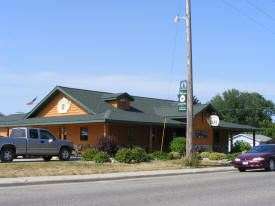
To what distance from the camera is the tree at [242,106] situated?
88.9 metres

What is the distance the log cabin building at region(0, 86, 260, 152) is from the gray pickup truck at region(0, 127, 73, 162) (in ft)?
12.4

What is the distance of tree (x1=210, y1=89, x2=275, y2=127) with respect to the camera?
292ft

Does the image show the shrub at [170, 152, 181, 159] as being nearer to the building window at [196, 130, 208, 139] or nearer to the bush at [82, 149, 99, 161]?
the bush at [82, 149, 99, 161]

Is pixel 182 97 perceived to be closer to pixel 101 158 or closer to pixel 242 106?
pixel 101 158

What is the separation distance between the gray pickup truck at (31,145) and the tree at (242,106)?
67.9m

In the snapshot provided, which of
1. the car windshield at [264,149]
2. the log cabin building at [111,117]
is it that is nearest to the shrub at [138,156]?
the log cabin building at [111,117]

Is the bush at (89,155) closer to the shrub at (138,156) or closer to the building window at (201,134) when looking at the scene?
the shrub at (138,156)

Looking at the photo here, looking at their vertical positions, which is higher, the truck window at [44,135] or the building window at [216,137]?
the truck window at [44,135]

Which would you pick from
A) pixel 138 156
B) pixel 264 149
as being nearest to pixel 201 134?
pixel 138 156

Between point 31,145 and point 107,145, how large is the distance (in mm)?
5097

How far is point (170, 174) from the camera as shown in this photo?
18938 mm

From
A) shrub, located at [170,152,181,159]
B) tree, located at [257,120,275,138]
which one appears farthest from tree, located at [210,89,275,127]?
shrub, located at [170,152,181,159]

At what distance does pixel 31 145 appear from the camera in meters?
22.6

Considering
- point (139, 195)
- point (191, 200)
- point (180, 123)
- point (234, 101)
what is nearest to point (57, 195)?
point (139, 195)
